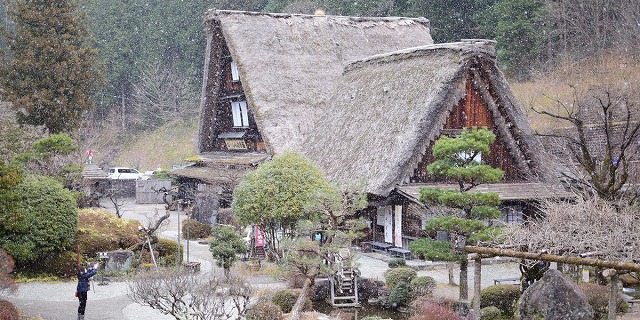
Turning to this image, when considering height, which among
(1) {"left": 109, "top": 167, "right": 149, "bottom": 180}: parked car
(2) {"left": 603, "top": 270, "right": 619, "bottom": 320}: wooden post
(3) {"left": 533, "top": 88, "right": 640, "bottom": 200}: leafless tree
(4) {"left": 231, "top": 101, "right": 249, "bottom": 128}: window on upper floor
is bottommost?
(2) {"left": 603, "top": 270, "right": 619, "bottom": 320}: wooden post

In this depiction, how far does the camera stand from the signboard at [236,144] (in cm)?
3139

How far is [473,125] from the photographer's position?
75.7 feet

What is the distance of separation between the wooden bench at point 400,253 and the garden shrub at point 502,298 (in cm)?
603

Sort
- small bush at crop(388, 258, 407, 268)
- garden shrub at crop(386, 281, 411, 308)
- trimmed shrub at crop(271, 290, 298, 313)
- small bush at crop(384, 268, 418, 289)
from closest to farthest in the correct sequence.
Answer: trimmed shrub at crop(271, 290, 298, 313), garden shrub at crop(386, 281, 411, 308), small bush at crop(384, 268, 418, 289), small bush at crop(388, 258, 407, 268)

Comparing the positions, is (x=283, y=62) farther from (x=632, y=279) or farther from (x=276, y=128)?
(x=632, y=279)

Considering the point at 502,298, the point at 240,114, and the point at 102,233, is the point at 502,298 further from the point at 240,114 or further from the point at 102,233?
the point at 240,114

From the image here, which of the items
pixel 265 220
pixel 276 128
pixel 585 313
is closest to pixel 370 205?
pixel 265 220

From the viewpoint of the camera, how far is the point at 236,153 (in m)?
31.8

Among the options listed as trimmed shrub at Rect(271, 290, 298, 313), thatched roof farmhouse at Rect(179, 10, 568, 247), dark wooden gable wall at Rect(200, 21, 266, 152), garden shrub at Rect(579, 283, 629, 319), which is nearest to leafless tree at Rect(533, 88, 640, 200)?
thatched roof farmhouse at Rect(179, 10, 568, 247)

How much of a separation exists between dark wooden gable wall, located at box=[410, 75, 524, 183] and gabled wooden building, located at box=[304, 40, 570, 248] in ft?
0.10

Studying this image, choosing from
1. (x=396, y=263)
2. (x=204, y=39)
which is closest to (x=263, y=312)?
(x=396, y=263)

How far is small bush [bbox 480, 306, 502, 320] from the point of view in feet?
49.2

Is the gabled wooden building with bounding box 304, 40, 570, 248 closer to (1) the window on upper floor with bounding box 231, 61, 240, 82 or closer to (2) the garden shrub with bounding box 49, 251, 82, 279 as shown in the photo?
(1) the window on upper floor with bounding box 231, 61, 240, 82

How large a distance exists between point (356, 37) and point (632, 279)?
17.8m
